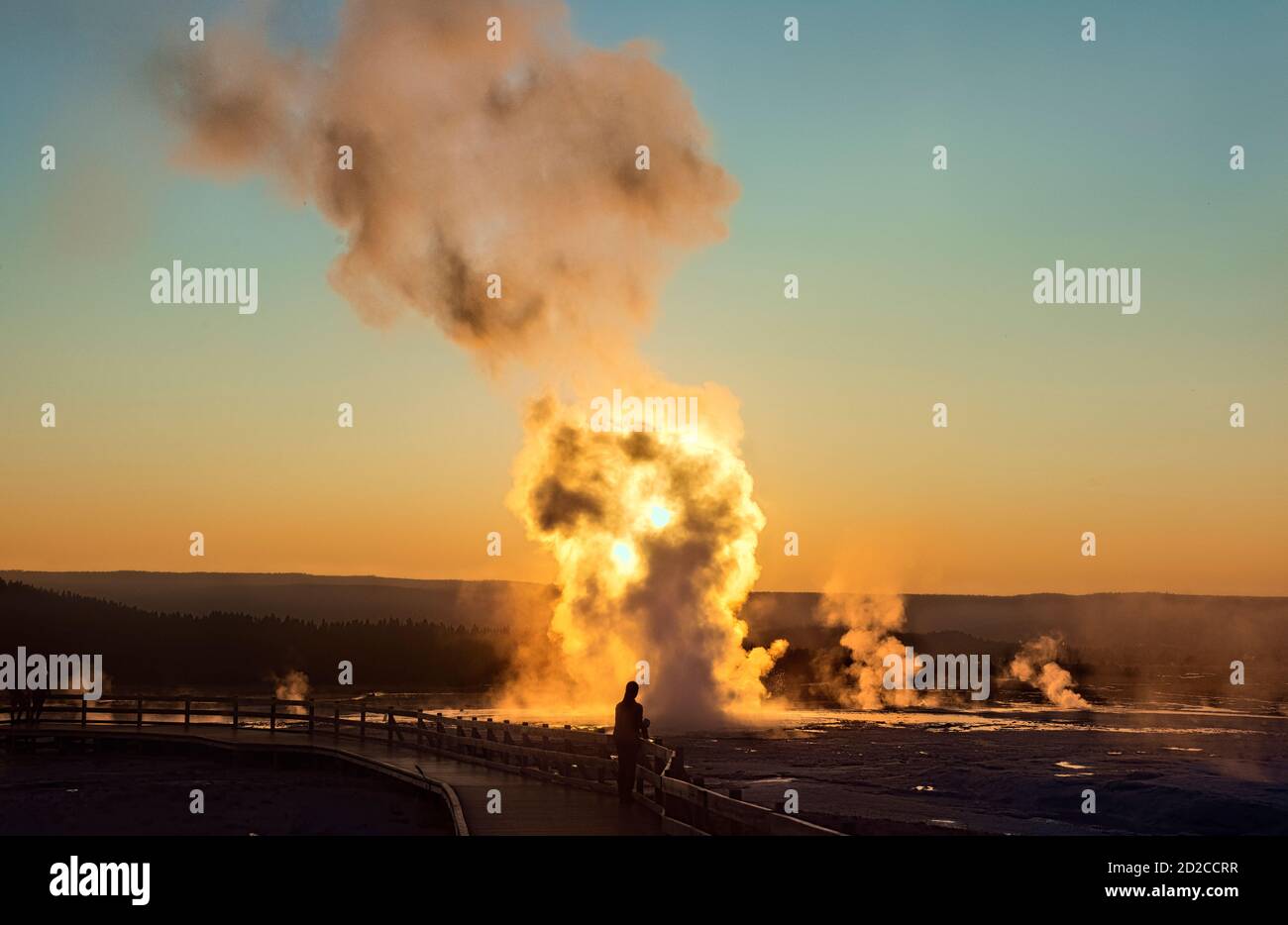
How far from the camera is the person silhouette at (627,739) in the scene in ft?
71.2

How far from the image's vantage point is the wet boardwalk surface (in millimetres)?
20438

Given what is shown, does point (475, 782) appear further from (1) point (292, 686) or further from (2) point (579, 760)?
(1) point (292, 686)

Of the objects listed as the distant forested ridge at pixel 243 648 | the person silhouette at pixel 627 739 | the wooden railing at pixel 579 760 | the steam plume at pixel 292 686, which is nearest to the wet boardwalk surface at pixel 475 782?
the wooden railing at pixel 579 760

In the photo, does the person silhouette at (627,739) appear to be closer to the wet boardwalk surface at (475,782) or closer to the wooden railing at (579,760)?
the wooden railing at (579,760)

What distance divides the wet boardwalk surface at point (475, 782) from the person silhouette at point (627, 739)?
38cm

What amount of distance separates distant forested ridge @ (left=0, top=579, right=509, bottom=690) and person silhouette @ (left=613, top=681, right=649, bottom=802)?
9812 cm

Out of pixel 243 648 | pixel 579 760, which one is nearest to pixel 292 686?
pixel 243 648

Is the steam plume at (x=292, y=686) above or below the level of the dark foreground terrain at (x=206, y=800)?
below

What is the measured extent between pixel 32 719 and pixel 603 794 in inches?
1039

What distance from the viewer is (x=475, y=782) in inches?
1065

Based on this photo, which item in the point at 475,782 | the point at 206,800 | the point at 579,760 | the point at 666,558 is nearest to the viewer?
the point at 579,760

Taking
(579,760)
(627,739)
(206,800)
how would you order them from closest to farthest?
(627,739), (579,760), (206,800)

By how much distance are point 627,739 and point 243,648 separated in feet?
451
